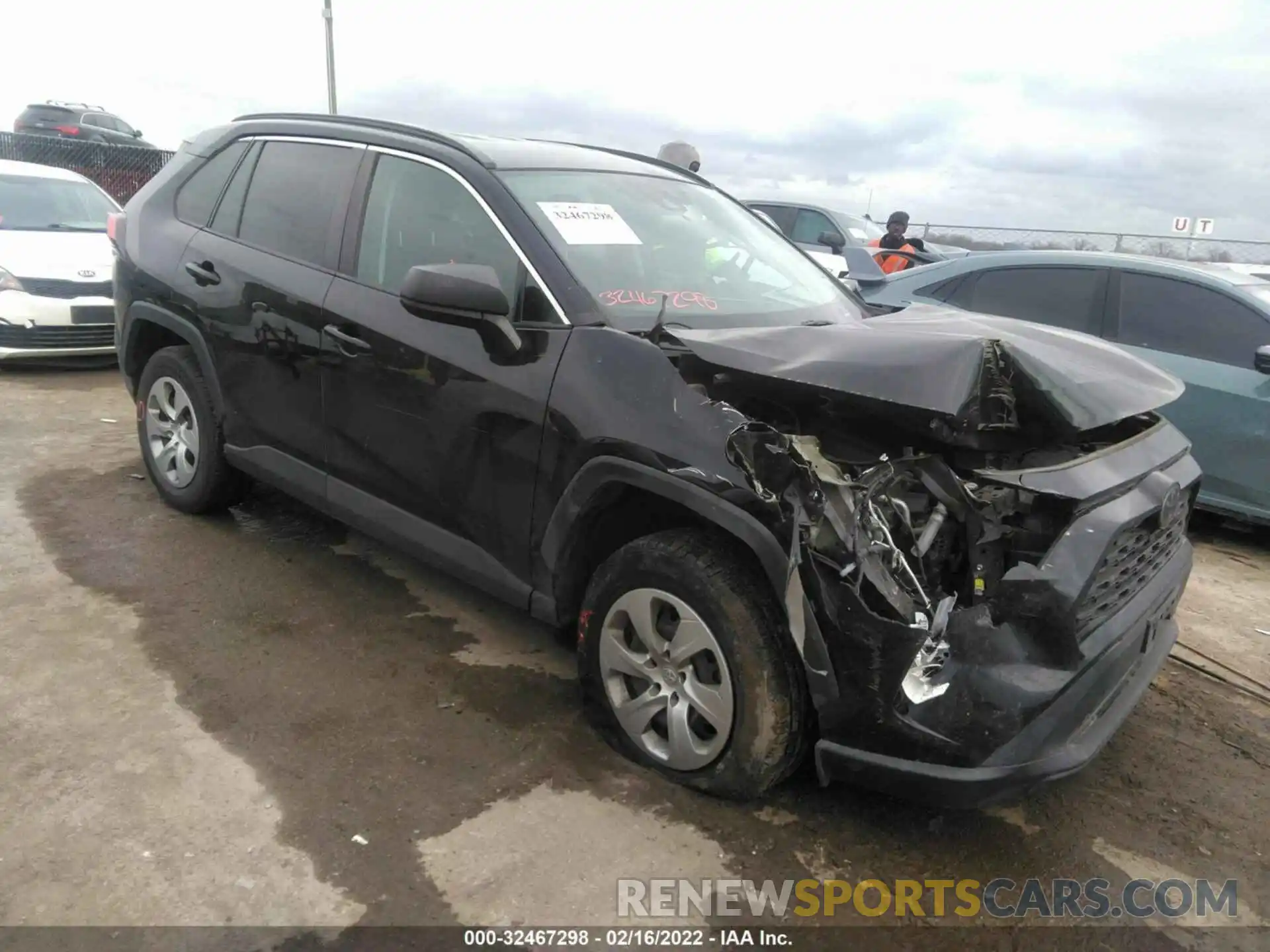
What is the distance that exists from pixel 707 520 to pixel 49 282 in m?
6.89

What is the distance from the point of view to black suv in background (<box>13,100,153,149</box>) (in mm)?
19000

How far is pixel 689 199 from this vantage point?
151 inches

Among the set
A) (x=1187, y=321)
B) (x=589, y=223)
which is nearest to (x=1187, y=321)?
(x=1187, y=321)

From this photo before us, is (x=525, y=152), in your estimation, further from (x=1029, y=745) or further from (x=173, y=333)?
(x=1029, y=745)

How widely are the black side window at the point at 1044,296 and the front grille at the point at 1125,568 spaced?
9.95 ft

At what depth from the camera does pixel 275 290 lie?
3766mm

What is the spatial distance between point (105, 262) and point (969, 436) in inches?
299

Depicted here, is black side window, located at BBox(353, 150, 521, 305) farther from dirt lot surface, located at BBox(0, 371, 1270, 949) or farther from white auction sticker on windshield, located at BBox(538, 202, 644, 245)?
dirt lot surface, located at BBox(0, 371, 1270, 949)

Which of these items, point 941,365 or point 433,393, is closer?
point 941,365

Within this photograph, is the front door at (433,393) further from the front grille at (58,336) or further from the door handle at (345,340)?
the front grille at (58,336)

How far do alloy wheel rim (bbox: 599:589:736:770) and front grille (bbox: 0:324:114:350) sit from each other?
644cm

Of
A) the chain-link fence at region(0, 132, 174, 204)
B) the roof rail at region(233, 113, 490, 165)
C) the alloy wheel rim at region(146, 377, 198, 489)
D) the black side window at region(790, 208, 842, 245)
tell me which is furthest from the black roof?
the chain-link fence at region(0, 132, 174, 204)

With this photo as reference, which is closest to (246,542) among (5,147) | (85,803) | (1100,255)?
(85,803)

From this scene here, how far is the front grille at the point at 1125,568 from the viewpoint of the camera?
7.77ft
